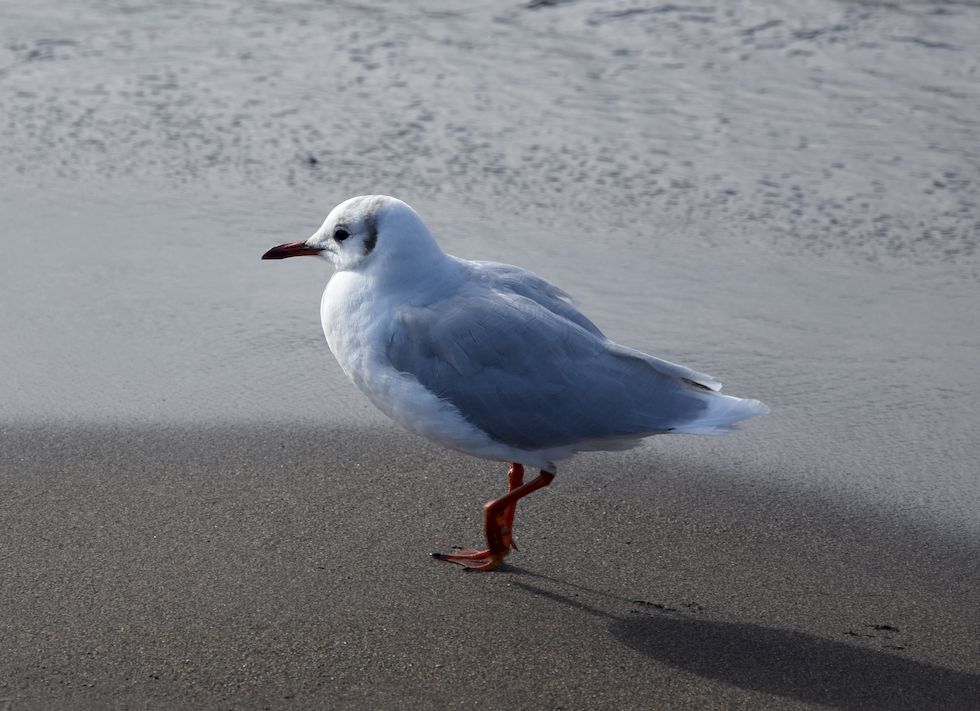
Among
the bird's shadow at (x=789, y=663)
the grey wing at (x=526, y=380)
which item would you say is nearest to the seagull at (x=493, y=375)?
the grey wing at (x=526, y=380)

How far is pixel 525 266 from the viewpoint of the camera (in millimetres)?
5555

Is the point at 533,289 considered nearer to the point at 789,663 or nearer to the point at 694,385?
the point at 694,385

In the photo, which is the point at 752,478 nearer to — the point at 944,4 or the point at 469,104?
the point at 469,104

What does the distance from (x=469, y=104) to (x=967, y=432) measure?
382 cm

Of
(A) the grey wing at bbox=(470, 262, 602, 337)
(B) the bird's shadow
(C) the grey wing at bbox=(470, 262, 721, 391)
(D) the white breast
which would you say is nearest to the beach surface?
(B) the bird's shadow

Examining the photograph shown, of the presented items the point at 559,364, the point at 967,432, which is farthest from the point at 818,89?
the point at 559,364

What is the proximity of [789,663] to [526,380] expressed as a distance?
3.20ft

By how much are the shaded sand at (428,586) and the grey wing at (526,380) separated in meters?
0.38

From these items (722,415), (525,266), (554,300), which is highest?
(554,300)

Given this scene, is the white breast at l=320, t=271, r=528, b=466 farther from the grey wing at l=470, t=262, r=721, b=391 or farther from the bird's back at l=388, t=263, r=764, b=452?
the grey wing at l=470, t=262, r=721, b=391

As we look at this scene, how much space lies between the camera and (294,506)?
3779mm

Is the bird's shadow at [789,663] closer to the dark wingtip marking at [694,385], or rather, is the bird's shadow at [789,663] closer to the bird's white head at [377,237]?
the dark wingtip marking at [694,385]

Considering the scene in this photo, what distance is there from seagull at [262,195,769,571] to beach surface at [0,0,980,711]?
347mm

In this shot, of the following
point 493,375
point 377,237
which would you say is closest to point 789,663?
point 493,375
